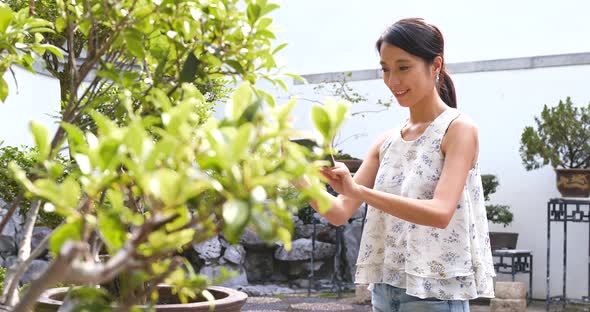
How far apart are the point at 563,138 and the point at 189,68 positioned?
4.92 metres

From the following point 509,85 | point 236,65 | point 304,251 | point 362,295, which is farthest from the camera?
point 304,251

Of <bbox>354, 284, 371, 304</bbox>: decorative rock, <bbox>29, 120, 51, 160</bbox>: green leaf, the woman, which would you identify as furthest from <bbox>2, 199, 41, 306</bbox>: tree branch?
<bbox>354, 284, 371, 304</bbox>: decorative rock

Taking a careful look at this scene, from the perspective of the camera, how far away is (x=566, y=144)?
5.54m

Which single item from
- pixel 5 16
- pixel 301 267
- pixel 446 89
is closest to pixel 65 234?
pixel 5 16

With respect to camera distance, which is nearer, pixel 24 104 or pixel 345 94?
pixel 24 104

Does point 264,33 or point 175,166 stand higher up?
point 264,33

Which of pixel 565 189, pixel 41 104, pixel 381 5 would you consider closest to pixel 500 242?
pixel 565 189

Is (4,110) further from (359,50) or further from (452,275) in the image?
(452,275)

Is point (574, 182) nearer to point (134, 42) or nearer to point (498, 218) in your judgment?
point (498, 218)

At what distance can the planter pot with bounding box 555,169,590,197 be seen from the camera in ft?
18.0

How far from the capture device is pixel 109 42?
109 cm

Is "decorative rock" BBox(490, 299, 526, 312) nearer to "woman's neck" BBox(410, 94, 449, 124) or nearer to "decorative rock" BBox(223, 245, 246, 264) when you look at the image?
"decorative rock" BBox(223, 245, 246, 264)

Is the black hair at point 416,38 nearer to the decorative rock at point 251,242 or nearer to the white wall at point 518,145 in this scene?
the white wall at point 518,145

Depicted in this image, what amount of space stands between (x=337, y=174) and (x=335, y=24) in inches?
242
